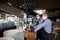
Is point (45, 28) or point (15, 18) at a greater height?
point (15, 18)

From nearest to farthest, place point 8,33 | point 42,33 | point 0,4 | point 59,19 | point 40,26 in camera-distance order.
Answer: point 8,33, point 0,4, point 40,26, point 42,33, point 59,19

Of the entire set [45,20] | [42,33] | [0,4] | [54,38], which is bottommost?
[54,38]

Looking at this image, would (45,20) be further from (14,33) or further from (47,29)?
(14,33)

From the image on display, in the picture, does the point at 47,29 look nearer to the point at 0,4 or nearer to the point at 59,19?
the point at 0,4

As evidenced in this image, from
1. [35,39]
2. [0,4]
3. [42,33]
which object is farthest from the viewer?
[35,39]

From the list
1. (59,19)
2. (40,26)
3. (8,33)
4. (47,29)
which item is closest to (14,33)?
(8,33)

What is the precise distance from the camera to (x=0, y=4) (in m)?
2.58

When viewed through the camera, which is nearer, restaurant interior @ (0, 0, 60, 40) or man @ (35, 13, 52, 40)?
restaurant interior @ (0, 0, 60, 40)

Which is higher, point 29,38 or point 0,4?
point 0,4

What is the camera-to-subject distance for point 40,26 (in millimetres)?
3920

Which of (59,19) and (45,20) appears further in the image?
(59,19)

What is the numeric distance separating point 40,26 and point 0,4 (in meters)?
1.65

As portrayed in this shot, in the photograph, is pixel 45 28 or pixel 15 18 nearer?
pixel 45 28

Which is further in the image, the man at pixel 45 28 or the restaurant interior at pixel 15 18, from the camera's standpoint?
the man at pixel 45 28
